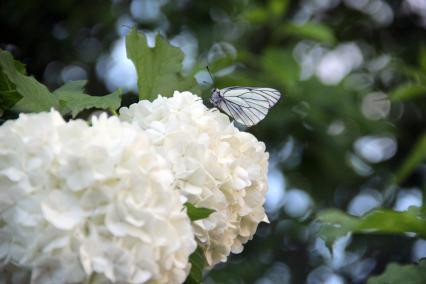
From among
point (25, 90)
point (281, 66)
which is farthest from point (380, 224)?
point (281, 66)

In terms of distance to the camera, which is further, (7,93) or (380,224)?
(380,224)

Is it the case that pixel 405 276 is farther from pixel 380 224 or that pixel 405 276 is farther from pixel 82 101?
pixel 82 101

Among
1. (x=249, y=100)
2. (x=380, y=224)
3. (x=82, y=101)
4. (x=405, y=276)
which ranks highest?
(x=82, y=101)

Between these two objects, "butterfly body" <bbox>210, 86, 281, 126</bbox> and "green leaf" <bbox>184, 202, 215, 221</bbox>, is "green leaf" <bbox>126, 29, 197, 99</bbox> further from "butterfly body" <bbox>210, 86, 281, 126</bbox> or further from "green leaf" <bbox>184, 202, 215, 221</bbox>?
"green leaf" <bbox>184, 202, 215, 221</bbox>

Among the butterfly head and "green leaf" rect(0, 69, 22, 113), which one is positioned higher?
"green leaf" rect(0, 69, 22, 113)

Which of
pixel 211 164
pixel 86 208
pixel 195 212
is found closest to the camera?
pixel 86 208

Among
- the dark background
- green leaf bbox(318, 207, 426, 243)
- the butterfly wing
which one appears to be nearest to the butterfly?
the butterfly wing
